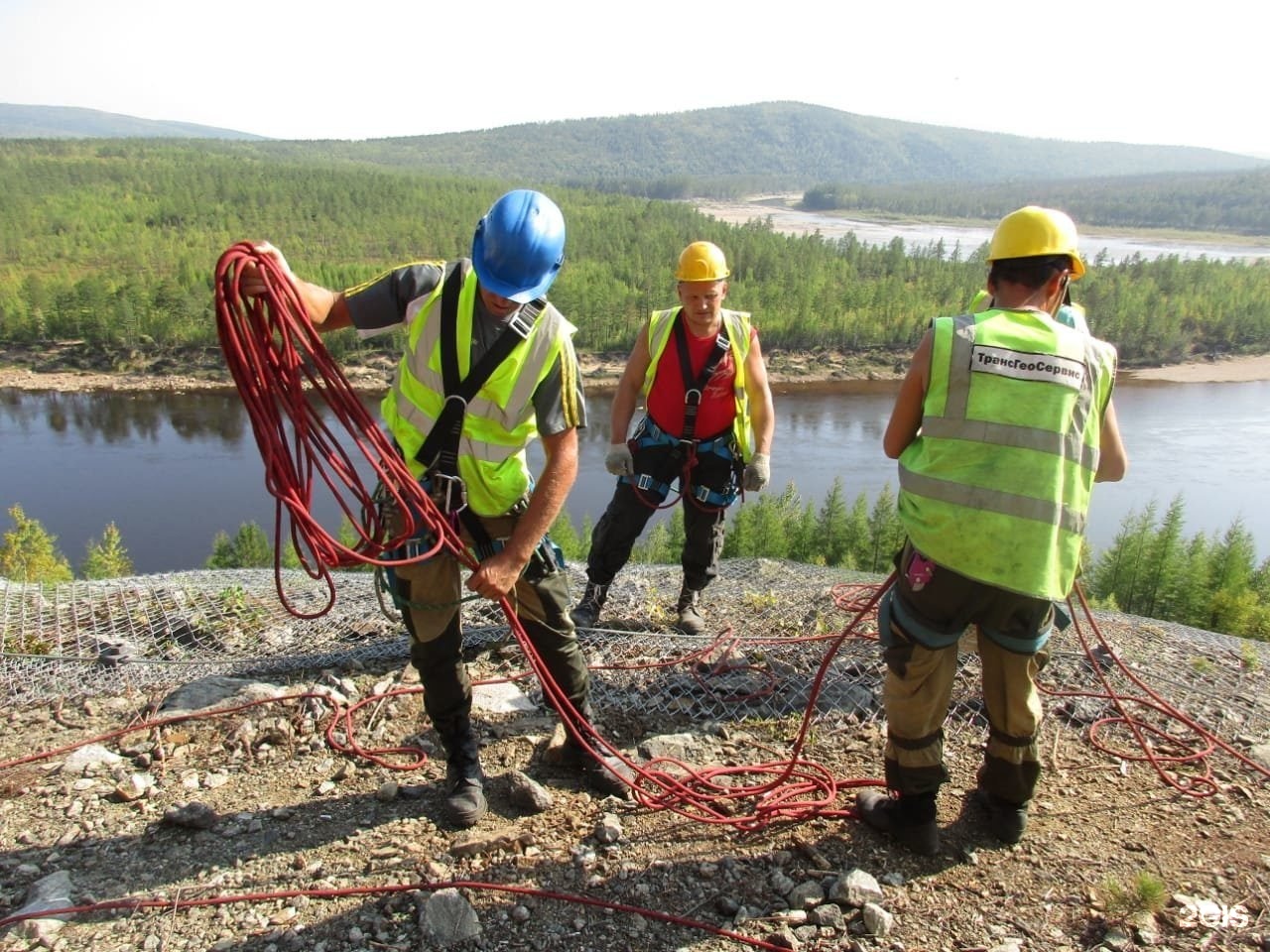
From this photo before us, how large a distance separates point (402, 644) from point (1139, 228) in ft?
339

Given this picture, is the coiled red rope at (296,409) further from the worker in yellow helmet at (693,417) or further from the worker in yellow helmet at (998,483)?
the worker in yellow helmet at (693,417)

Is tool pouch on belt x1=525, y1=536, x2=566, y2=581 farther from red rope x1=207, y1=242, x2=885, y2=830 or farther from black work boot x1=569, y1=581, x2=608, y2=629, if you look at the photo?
black work boot x1=569, y1=581, x2=608, y2=629

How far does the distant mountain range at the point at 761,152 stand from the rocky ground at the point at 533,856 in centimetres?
13852

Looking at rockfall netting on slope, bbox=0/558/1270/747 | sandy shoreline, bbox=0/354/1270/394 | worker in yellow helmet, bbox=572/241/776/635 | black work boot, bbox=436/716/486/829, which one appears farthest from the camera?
sandy shoreline, bbox=0/354/1270/394

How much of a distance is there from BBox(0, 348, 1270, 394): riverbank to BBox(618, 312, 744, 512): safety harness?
27.5 metres

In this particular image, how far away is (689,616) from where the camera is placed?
4.12 m

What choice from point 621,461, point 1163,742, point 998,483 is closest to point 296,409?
point 998,483

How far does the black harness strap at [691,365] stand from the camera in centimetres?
363

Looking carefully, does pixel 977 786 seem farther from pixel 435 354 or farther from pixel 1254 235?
pixel 1254 235

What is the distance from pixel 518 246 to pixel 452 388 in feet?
1.32

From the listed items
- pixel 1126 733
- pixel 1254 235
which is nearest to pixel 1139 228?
pixel 1254 235

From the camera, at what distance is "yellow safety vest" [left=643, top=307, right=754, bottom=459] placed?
12.0 feet

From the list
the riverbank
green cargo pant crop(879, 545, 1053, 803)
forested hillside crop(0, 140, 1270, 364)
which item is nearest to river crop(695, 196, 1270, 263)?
forested hillside crop(0, 140, 1270, 364)

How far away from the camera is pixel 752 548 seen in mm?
15492
